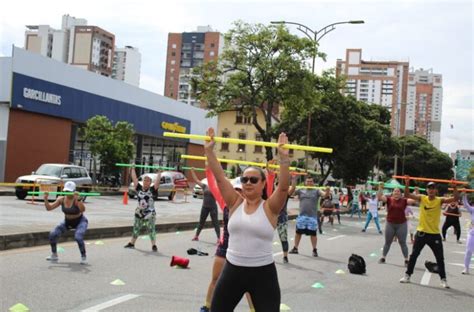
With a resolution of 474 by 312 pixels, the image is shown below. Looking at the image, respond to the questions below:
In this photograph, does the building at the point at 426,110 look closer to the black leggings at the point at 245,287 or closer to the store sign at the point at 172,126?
the store sign at the point at 172,126

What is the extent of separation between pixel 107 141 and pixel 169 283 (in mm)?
25985

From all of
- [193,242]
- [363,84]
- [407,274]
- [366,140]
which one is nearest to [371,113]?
[366,140]

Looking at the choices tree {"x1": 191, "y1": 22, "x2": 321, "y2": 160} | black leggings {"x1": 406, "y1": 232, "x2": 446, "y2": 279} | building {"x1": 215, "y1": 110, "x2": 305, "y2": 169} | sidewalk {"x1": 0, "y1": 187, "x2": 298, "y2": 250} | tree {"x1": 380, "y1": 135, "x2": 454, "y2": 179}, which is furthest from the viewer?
tree {"x1": 380, "y1": 135, "x2": 454, "y2": 179}

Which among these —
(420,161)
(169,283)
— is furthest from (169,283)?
(420,161)

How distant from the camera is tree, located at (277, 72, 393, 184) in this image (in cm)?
3688

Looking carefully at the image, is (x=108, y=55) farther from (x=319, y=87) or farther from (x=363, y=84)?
(x=319, y=87)

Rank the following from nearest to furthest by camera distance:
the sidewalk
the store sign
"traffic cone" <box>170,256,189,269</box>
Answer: "traffic cone" <box>170,256,189,269</box>, the sidewalk, the store sign

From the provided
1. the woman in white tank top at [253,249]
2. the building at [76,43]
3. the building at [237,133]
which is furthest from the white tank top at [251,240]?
the building at [76,43]

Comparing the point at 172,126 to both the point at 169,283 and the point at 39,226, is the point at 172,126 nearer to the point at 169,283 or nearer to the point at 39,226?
the point at 39,226

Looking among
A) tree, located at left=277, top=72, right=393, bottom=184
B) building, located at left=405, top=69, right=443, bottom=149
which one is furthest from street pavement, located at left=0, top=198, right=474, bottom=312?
building, located at left=405, top=69, right=443, bottom=149

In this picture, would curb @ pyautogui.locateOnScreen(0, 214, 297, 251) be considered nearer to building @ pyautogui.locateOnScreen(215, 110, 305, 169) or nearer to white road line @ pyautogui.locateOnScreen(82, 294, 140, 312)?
white road line @ pyautogui.locateOnScreen(82, 294, 140, 312)

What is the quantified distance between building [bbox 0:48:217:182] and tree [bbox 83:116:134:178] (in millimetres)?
2962

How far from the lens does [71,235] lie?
41.1 feet

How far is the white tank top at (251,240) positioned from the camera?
Answer: 14.5ft
